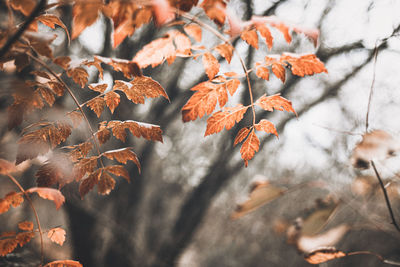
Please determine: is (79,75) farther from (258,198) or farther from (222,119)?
(258,198)

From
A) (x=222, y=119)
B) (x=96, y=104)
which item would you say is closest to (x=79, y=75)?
(x=96, y=104)

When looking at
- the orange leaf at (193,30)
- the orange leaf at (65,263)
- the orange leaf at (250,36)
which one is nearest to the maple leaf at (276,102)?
the orange leaf at (250,36)

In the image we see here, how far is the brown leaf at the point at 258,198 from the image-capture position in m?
Result: 0.46

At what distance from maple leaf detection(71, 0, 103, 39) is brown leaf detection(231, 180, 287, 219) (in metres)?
0.47

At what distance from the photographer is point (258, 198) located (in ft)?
1.57

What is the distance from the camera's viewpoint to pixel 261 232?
8.47m

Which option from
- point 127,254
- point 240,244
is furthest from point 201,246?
point 127,254

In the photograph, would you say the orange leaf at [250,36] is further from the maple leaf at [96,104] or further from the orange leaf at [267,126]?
the maple leaf at [96,104]

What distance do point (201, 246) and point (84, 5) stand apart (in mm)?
8894

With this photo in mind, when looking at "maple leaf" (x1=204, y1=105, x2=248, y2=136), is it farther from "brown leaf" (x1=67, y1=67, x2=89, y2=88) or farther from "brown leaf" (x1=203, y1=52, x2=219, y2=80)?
"brown leaf" (x1=67, y1=67, x2=89, y2=88)

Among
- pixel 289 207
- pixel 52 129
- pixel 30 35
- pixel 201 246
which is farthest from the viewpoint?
pixel 201 246

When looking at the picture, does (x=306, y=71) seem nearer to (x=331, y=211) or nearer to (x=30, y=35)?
(x=331, y=211)

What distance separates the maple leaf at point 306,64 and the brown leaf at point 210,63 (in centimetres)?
17

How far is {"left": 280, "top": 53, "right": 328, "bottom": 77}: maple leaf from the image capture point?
574 mm
